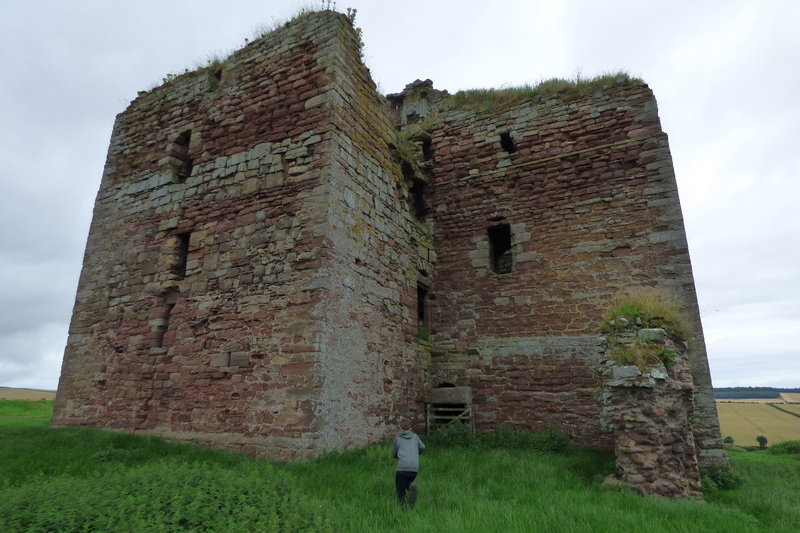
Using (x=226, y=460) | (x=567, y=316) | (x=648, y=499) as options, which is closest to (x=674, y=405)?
(x=648, y=499)

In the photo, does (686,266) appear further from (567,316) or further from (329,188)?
(329,188)

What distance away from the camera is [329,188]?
7.64 metres

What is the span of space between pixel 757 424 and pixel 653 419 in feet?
131

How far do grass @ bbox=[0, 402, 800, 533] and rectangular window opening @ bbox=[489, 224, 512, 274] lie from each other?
4.34 metres

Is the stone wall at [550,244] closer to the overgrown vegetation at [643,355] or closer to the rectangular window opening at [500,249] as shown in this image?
the rectangular window opening at [500,249]

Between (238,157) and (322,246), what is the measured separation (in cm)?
282

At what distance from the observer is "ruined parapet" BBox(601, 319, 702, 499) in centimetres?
605

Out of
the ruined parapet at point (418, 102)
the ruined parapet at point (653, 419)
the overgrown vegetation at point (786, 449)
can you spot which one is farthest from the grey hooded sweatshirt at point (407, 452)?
the overgrown vegetation at point (786, 449)

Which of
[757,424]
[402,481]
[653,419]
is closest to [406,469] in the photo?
[402,481]

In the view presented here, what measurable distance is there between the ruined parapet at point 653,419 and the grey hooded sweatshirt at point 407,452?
2867 millimetres

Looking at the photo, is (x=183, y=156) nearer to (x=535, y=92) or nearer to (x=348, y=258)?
(x=348, y=258)

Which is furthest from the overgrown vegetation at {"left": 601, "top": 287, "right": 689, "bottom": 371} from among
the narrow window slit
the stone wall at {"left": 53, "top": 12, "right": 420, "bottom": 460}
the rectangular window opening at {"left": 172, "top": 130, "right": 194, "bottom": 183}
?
the rectangular window opening at {"left": 172, "top": 130, "right": 194, "bottom": 183}

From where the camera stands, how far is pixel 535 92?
1104cm

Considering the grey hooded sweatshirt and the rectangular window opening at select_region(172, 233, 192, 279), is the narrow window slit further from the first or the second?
the grey hooded sweatshirt
